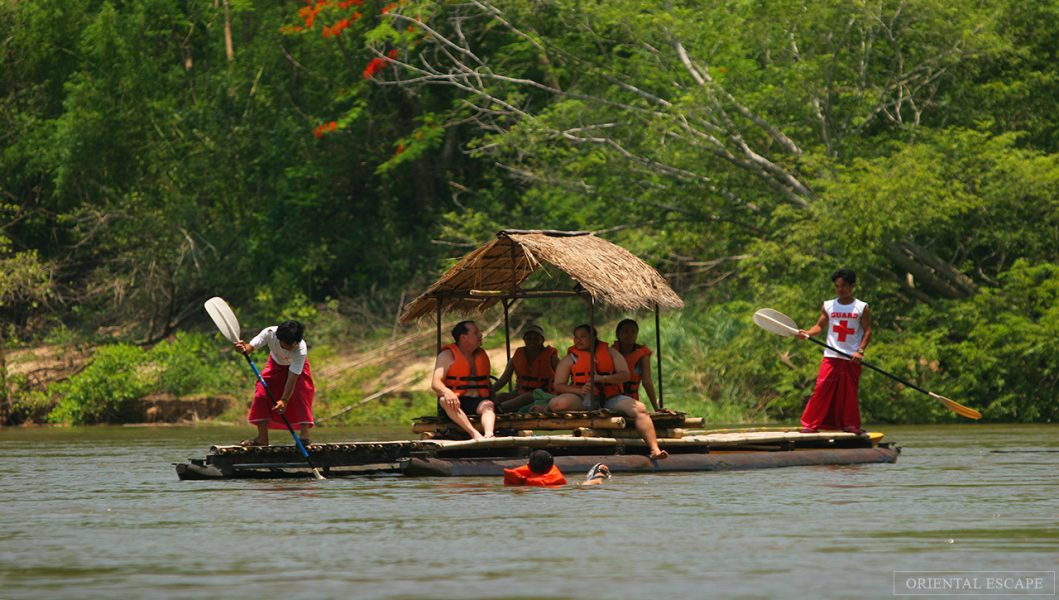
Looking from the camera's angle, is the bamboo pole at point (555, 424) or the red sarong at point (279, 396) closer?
the bamboo pole at point (555, 424)

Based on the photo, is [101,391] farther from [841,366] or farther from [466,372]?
[841,366]

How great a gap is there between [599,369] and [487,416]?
44.3 inches

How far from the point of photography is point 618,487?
47.1 ft

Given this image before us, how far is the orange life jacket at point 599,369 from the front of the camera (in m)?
16.0

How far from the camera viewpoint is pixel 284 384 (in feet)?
52.8

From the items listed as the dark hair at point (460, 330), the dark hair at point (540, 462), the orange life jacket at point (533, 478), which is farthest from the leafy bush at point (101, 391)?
the dark hair at point (540, 462)

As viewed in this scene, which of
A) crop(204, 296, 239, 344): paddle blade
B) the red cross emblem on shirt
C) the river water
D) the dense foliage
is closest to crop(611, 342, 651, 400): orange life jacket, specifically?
the river water

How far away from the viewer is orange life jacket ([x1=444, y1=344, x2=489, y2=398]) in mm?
15883

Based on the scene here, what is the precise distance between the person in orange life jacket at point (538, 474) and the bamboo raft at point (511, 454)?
14.9 inches

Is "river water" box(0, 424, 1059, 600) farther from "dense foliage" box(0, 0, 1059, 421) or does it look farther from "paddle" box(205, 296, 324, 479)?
"dense foliage" box(0, 0, 1059, 421)

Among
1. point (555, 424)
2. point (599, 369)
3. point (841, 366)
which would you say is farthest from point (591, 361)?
point (841, 366)

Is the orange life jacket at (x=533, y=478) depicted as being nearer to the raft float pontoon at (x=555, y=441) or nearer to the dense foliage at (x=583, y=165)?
the raft float pontoon at (x=555, y=441)

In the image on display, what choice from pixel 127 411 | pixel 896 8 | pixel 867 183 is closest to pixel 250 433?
pixel 127 411

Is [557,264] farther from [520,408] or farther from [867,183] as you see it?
[867,183]
